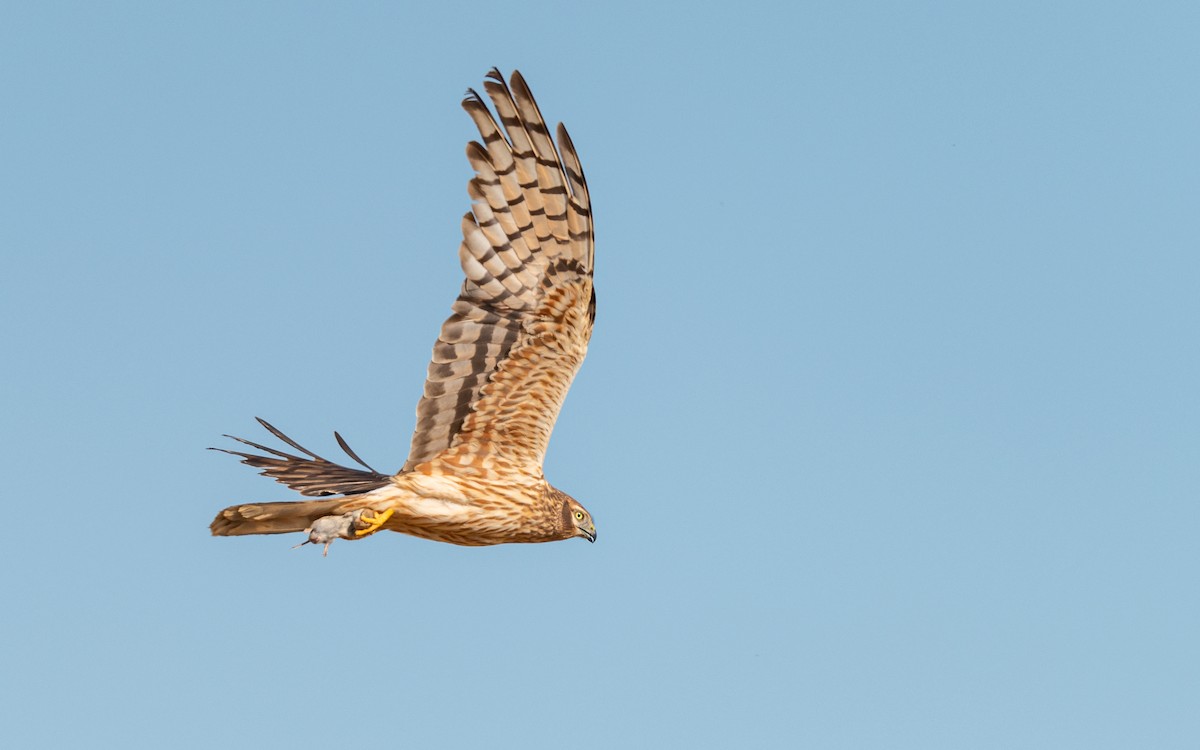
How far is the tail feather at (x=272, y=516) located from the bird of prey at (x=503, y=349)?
0.34 metres

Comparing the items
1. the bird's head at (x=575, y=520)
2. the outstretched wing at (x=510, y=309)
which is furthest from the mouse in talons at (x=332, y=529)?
the bird's head at (x=575, y=520)

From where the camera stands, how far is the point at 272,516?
9.76m

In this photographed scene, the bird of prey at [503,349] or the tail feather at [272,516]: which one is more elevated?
the bird of prey at [503,349]

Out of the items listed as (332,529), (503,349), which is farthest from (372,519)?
(503,349)

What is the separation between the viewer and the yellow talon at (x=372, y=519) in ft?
32.8

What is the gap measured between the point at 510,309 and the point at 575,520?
1754 mm

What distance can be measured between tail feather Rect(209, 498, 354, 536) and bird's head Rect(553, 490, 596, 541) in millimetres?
1760

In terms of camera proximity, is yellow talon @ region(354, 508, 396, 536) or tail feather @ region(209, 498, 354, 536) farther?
yellow talon @ region(354, 508, 396, 536)

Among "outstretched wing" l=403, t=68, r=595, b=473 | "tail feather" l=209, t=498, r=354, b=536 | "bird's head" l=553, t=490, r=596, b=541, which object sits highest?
"outstretched wing" l=403, t=68, r=595, b=473

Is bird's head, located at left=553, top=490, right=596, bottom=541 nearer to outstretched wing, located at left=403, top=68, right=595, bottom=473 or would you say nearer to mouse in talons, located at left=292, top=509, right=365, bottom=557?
outstretched wing, located at left=403, top=68, right=595, bottom=473

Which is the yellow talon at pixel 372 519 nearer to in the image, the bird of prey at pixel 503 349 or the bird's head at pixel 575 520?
the bird of prey at pixel 503 349

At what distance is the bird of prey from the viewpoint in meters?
10.3

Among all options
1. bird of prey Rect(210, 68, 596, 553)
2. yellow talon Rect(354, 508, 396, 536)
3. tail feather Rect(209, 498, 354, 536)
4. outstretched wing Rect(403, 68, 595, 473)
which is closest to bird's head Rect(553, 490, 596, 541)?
bird of prey Rect(210, 68, 596, 553)

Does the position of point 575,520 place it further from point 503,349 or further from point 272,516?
point 272,516
